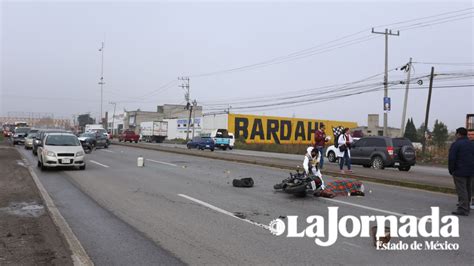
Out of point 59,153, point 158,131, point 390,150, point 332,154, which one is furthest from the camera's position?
point 158,131

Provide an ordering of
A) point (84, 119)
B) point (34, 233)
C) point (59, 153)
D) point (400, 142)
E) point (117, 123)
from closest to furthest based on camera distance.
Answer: point (34, 233), point (59, 153), point (400, 142), point (117, 123), point (84, 119)

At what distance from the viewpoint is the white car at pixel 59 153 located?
17484 mm

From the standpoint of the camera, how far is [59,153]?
57.5 ft

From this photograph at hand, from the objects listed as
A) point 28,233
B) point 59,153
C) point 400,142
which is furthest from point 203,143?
point 28,233

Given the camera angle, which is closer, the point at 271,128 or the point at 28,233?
the point at 28,233

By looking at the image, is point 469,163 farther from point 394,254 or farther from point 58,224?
point 58,224

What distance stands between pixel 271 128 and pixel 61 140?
57488 millimetres

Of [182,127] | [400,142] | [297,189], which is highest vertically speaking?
[182,127]

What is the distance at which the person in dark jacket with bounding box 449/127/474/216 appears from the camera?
888cm

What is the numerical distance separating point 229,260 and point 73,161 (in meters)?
13.8

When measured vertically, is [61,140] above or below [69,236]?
above

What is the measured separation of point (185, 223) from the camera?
26.2 feet

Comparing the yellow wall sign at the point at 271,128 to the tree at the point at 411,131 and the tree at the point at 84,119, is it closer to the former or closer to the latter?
the tree at the point at 411,131

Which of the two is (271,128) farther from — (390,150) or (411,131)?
(390,150)
